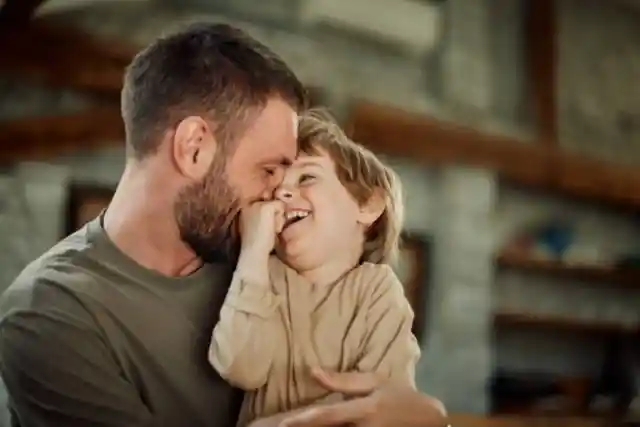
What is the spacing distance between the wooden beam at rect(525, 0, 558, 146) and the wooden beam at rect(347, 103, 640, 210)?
219mm

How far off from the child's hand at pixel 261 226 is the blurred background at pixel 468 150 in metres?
2.02

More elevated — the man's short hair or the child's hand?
the man's short hair

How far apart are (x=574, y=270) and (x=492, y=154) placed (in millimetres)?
816

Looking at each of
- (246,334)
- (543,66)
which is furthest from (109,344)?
(543,66)

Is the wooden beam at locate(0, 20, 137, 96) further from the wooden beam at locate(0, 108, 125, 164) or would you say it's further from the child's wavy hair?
the child's wavy hair

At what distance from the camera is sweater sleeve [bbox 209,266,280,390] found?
3.67 ft

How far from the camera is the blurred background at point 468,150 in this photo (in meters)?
3.18

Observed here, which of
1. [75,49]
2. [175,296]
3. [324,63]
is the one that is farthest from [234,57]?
[324,63]

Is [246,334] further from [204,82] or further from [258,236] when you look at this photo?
[204,82]

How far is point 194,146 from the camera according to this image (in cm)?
122

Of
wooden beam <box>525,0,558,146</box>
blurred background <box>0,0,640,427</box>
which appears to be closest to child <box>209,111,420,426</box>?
blurred background <box>0,0,640,427</box>

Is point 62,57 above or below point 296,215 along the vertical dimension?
above

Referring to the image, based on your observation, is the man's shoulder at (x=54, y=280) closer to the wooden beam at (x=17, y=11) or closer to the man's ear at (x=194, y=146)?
the man's ear at (x=194, y=146)

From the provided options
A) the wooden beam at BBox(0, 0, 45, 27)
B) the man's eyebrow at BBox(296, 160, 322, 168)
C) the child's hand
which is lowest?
the child's hand
